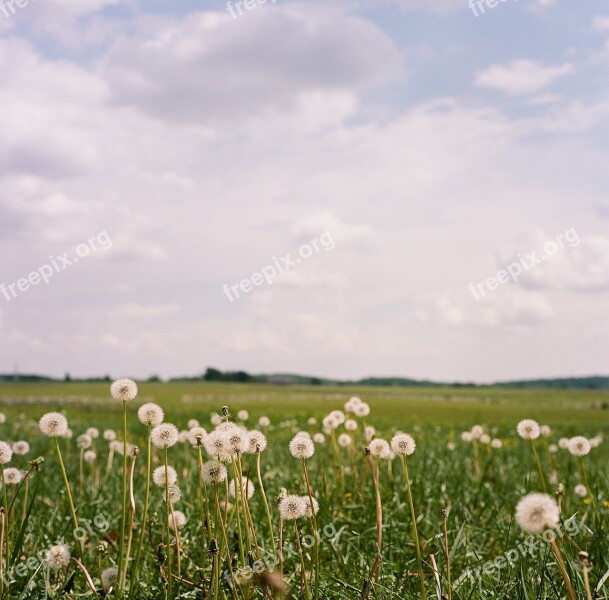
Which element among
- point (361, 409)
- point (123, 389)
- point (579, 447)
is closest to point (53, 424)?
point (123, 389)

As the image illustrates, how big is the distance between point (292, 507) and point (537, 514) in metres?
1.25

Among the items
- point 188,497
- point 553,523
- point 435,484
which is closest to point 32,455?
point 188,497

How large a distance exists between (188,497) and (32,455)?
6.23 meters

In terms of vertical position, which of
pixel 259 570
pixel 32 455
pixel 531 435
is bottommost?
pixel 32 455

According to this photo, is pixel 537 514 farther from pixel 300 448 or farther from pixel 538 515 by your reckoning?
pixel 300 448

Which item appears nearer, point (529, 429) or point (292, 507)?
point (292, 507)

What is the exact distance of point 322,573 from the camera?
357 centimetres

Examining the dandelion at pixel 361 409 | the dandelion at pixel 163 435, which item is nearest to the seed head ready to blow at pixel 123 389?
the dandelion at pixel 163 435

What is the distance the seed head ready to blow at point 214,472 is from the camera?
9.31ft

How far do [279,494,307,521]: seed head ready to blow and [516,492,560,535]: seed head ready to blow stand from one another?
1.15 m

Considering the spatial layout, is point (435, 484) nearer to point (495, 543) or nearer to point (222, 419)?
point (495, 543)

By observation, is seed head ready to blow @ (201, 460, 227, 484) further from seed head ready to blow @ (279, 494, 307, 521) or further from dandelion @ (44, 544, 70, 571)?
dandelion @ (44, 544, 70, 571)

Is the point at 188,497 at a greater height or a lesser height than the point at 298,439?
lesser

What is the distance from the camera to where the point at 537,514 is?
1.82 m
